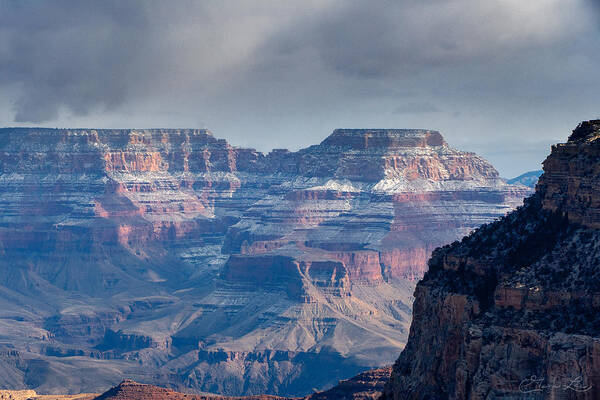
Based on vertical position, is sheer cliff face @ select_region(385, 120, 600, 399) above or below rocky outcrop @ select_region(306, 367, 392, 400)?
above

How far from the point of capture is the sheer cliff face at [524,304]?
45844 millimetres

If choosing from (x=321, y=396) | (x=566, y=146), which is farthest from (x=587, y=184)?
(x=321, y=396)

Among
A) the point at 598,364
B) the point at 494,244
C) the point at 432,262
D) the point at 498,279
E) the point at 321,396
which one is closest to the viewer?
the point at 598,364

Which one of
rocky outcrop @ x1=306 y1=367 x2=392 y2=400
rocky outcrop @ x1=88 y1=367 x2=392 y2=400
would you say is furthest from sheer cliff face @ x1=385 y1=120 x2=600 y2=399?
rocky outcrop @ x1=306 y1=367 x2=392 y2=400

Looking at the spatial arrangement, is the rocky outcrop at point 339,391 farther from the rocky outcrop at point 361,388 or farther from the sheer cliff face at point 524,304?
the sheer cliff face at point 524,304

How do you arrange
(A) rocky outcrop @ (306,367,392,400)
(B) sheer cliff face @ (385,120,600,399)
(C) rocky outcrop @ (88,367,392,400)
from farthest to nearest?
(C) rocky outcrop @ (88,367,392,400)
(A) rocky outcrop @ (306,367,392,400)
(B) sheer cliff face @ (385,120,600,399)

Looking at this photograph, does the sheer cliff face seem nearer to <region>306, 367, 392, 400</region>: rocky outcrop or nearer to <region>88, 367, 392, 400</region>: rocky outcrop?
<region>88, 367, 392, 400</region>: rocky outcrop

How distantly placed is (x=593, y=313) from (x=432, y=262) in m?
13.4

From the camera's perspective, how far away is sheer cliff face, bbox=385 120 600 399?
4584cm

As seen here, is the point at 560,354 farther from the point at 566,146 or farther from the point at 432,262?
the point at 432,262

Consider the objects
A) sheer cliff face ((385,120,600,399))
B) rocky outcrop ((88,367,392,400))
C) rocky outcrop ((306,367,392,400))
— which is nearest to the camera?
sheer cliff face ((385,120,600,399))

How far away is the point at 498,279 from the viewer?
5150 centimetres

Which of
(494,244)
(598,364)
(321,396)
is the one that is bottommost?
→ (321,396)

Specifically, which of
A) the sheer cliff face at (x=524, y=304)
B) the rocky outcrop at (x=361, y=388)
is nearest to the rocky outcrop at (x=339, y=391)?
the rocky outcrop at (x=361, y=388)
